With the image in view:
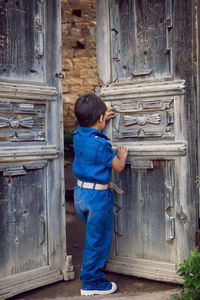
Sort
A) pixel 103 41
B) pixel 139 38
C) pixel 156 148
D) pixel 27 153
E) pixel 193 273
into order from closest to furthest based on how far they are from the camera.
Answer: pixel 193 273 < pixel 27 153 < pixel 156 148 < pixel 139 38 < pixel 103 41

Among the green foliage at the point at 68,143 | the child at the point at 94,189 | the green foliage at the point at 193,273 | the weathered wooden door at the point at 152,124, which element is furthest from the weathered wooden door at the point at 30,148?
the green foliage at the point at 68,143

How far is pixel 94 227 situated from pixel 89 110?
983 mm

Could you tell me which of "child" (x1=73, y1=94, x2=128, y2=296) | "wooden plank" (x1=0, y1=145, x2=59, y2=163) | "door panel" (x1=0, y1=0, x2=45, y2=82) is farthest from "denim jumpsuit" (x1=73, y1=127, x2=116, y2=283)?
"door panel" (x1=0, y1=0, x2=45, y2=82)

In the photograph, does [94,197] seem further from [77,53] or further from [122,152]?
[77,53]

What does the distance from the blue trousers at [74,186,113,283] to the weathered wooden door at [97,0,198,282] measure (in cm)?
43

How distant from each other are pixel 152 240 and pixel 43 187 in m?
1.11

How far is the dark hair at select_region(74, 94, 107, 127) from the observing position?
10.0ft

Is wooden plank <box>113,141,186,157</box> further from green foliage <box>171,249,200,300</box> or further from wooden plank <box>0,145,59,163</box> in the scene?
green foliage <box>171,249,200,300</box>

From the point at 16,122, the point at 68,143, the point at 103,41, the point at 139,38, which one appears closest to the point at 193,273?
the point at 16,122

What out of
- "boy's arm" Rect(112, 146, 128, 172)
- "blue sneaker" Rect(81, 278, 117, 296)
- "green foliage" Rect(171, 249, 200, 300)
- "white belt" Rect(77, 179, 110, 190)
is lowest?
"blue sneaker" Rect(81, 278, 117, 296)

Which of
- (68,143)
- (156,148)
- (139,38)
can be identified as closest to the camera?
(156,148)

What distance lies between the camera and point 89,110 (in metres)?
3.05

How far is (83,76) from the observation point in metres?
8.13

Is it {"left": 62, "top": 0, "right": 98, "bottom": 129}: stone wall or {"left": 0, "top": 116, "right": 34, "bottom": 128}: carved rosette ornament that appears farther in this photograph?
{"left": 62, "top": 0, "right": 98, "bottom": 129}: stone wall
